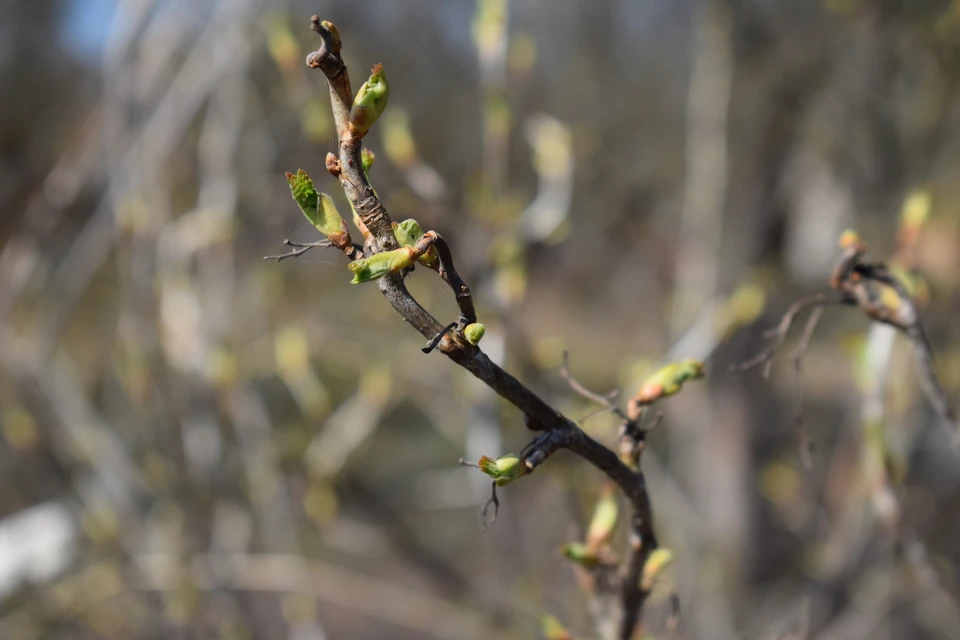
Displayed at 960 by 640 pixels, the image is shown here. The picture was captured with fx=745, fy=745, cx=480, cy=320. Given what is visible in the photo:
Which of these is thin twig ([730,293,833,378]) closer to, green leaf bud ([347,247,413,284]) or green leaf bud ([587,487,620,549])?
green leaf bud ([587,487,620,549])

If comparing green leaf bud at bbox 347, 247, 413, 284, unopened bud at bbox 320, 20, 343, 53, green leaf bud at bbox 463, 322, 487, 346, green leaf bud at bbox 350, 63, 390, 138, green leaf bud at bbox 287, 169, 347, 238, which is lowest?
green leaf bud at bbox 463, 322, 487, 346

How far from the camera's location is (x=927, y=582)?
0.96 metres

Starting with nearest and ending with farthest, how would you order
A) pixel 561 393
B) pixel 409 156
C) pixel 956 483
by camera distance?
1. pixel 409 156
2. pixel 561 393
3. pixel 956 483

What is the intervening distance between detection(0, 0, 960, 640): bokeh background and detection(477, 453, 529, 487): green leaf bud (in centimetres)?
65

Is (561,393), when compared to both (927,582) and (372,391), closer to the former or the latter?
(372,391)

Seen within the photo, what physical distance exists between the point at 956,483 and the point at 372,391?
187cm

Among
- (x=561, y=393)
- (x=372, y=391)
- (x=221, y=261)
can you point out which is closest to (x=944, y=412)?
(x=561, y=393)

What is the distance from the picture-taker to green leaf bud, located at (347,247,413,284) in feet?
1.49

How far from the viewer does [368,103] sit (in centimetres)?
47

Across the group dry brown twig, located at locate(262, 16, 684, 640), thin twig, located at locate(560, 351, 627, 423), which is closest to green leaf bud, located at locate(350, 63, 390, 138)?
dry brown twig, located at locate(262, 16, 684, 640)

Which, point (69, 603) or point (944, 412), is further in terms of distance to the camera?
point (69, 603)

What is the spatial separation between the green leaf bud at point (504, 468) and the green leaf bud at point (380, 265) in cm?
14

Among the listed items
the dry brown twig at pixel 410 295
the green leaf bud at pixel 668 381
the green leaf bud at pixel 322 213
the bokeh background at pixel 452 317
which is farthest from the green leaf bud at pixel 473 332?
the bokeh background at pixel 452 317

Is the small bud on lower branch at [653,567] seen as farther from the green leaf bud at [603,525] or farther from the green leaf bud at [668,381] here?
the green leaf bud at [668,381]
